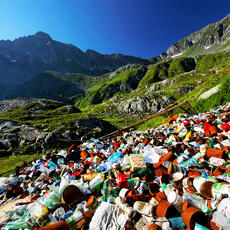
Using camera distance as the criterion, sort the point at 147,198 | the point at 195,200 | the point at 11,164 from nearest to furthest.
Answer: the point at 195,200 < the point at 147,198 < the point at 11,164

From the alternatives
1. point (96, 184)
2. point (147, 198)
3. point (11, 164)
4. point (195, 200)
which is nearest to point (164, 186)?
point (147, 198)

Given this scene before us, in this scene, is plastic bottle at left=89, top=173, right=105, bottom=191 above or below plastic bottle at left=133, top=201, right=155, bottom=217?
above

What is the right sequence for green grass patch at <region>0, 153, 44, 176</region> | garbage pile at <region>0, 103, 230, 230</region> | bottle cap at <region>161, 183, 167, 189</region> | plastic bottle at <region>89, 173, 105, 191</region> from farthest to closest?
green grass patch at <region>0, 153, 44, 176</region>
plastic bottle at <region>89, 173, 105, 191</region>
bottle cap at <region>161, 183, 167, 189</region>
garbage pile at <region>0, 103, 230, 230</region>

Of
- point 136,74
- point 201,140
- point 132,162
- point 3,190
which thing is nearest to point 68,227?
point 132,162

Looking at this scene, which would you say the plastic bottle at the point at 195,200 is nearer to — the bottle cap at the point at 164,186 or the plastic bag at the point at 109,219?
the bottle cap at the point at 164,186

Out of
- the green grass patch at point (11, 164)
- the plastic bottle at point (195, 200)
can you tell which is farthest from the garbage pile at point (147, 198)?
the green grass patch at point (11, 164)

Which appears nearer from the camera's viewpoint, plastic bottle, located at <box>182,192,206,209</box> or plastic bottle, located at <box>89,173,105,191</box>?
plastic bottle, located at <box>182,192,206,209</box>

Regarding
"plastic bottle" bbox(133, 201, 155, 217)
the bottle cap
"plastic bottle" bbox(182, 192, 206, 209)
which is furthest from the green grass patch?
"plastic bottle" bbox(182, 192, 206, 209)

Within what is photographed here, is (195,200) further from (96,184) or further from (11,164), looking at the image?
(11,164)

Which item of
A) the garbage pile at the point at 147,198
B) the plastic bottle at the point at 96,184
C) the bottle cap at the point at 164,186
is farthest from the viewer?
the plastic bottle at the point at 96,184

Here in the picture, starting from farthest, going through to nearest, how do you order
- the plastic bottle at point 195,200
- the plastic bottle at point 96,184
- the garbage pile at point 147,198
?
the plastic bottle at point 96,184
the plastic bottle at point 195,200
the garbage pile at point 147,198

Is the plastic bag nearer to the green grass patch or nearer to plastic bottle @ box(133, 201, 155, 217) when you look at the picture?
plastic bottle @ box(133, 201, 155, 217)

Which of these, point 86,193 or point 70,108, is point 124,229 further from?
point 70,108

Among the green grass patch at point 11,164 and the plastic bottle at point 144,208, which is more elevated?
the plastic bottle at point 144,208
